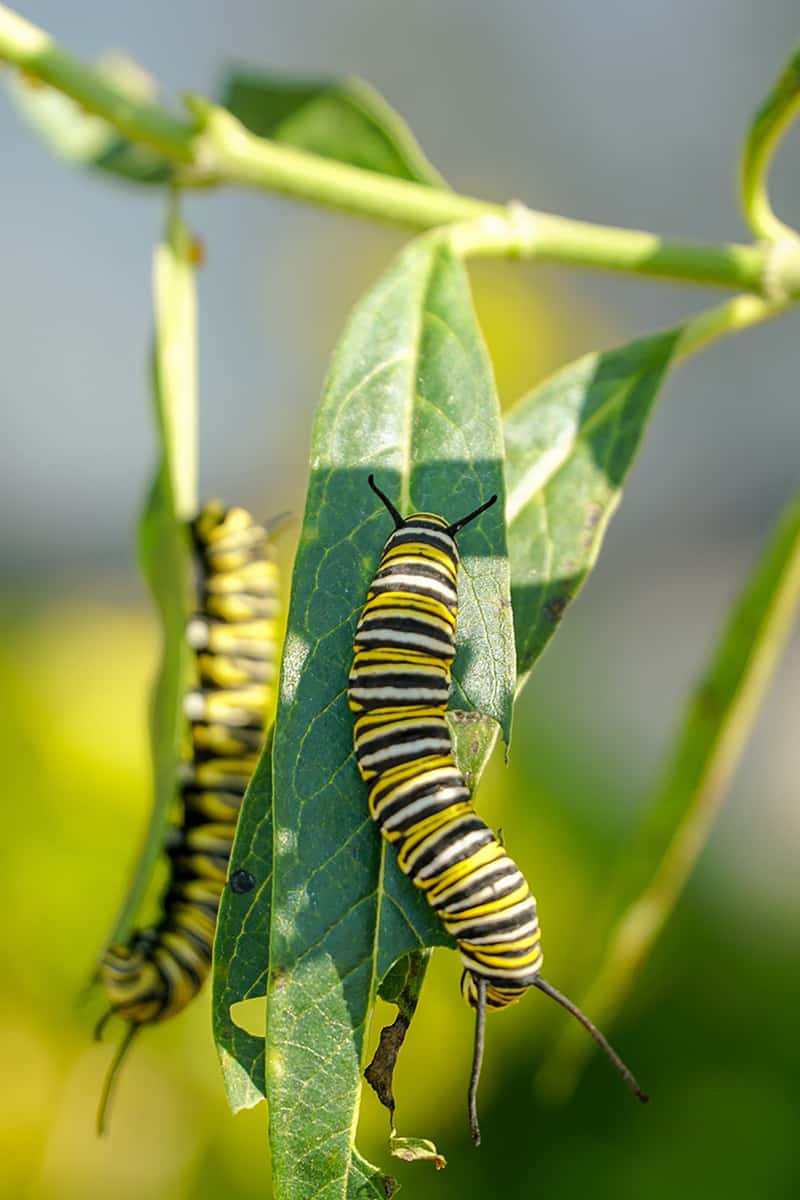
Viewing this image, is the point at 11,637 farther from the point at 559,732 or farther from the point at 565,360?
the point at 565,360

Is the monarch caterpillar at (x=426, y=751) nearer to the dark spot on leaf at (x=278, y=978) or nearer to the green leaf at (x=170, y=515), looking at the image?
the dark spot on leaf at (x=278, y=978)

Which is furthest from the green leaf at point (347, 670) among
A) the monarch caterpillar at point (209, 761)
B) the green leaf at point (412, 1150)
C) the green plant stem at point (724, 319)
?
the monarch caterpillar at point (209, 761)

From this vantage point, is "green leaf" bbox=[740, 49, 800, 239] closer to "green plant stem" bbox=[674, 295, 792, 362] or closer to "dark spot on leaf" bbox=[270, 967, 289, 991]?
"green plant stem" bbox=[674, 295, 792, 362]

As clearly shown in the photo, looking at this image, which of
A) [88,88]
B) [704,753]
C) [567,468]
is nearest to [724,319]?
[567,468]

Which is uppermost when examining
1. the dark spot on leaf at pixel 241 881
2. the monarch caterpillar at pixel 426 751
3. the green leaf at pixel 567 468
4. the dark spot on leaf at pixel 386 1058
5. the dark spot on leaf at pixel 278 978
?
the green leaf at pixel 567 468

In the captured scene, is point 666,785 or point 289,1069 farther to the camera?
point 666,785

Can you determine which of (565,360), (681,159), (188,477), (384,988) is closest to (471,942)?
(384,988)

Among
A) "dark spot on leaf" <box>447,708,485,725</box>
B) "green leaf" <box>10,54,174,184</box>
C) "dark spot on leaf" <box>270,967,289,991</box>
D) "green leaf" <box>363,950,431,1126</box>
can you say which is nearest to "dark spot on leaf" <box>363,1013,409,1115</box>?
"green leaf" <box>363,950,431,1126</box>
